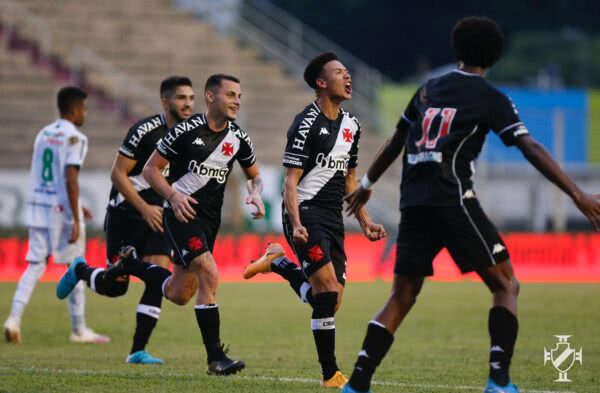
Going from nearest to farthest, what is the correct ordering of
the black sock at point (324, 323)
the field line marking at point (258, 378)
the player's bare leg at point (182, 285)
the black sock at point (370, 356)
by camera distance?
the black sock at point (370, 356)
the field line marking at point (258, 378)
the black sock at point (324, 323)
the player's bare leg at point (182, 285)

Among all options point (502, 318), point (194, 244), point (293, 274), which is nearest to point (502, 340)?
point (502, 318)

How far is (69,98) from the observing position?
41.8ft

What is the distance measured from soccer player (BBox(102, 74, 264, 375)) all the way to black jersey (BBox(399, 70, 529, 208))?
250cm

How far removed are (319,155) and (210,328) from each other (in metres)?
1.56

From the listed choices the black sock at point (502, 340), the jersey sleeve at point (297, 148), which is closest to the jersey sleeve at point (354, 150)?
the jersey sleeve at point (297, 148)

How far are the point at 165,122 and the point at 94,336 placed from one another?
2983 mm

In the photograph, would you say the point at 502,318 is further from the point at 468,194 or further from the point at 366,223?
the point at 366,223

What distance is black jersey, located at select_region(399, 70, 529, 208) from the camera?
7242mm

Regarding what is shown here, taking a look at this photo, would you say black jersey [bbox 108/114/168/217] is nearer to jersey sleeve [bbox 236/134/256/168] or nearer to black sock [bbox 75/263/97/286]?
black sock [bbox 75/263/97/286]

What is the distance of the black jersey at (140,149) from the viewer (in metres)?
10.6

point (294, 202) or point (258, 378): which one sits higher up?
point (294, 202)

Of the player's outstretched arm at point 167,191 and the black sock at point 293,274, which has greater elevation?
the player's outstretched arm at point 167,191

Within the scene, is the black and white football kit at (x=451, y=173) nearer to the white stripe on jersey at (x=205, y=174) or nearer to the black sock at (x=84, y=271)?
the white stripe on jersey at (x=205, y=174)

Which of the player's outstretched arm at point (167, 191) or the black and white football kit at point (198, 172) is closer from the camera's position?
the player's outstretched arm at point (167, 191)
